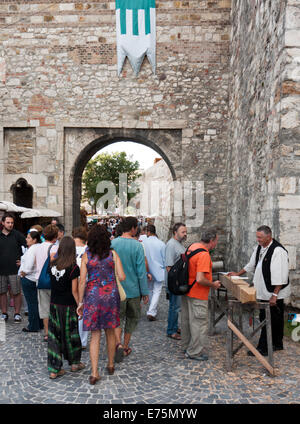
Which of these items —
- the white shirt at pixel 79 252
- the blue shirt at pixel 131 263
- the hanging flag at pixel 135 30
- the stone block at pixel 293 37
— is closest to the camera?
the blue shirt at pixel 131 263

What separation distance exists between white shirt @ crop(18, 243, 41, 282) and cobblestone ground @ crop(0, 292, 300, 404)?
848 millimetres

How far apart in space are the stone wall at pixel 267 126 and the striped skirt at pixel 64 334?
298 cm

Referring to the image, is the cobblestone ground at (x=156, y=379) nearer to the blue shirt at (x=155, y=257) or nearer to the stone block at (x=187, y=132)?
the blue shirt at (x=155, y=257)

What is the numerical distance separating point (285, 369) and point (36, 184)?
25.6ft

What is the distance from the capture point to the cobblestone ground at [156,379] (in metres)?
2.91

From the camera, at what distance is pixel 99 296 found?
3.20m

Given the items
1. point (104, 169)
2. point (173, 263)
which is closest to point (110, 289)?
point (173, 263)

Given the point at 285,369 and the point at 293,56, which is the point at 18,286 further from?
the point at 293,56

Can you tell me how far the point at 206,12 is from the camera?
9.03m

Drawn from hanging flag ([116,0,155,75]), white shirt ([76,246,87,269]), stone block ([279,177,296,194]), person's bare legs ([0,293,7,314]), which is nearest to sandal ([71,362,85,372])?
white shirt ([76,246,87,269])

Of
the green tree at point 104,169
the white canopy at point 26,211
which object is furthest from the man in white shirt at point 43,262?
the green tree at point 104,169

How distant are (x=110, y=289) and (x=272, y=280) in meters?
1.79

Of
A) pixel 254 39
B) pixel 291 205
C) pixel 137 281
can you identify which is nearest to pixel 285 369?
pixel 137 281

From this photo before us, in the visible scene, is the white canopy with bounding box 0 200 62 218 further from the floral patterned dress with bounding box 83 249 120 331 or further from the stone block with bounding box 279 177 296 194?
the stone block with bounding box 279 177 296 194
